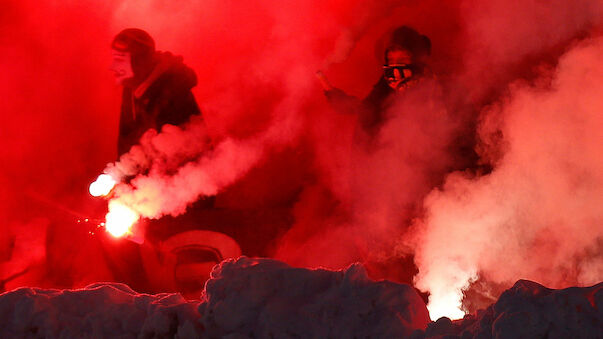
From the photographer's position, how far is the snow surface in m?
2.39

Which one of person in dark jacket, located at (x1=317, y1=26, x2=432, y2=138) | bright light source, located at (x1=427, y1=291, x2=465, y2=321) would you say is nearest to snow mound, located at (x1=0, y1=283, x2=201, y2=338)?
bright light source, located at (x1=427, y1=291, x2=465, y2=321)

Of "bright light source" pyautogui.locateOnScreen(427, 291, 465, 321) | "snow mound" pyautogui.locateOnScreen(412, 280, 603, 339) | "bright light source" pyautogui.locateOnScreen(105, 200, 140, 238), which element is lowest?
"snow mound" pyautogui.locateOnScreen(412, 280, 603, 339)

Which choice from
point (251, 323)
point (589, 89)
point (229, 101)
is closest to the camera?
point (251, 323)

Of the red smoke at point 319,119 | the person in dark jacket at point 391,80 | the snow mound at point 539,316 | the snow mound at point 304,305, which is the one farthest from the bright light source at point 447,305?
the snow mound at point 539,316

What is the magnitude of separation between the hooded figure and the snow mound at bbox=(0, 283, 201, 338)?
349 centimetres

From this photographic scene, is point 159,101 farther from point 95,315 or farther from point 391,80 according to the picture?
point 95,315

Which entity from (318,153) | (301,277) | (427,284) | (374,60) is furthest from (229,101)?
(301,277)

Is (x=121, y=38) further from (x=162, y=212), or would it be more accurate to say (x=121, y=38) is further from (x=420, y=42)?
(x=420, y=42)

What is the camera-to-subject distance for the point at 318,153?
638cm

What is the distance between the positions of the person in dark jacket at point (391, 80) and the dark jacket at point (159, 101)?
4.97 feet

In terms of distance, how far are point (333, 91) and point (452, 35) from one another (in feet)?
4.19

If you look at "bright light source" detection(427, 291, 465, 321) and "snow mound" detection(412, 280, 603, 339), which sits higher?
"bright light source" detection(427, 291, 465, 321)

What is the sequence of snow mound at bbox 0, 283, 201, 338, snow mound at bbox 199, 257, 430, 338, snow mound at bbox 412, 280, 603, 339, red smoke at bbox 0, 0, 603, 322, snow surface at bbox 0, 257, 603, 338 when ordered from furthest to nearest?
red smoke at bbox 0, 0, 603, 322 < snow mound at bbox 0, 283, 201, 338 < snow mound at bbox 199, 257, 430, 338 < snow surface at bbox 0, 257, 603, 338 < snow mound at bbox 412, 280, 603, 339

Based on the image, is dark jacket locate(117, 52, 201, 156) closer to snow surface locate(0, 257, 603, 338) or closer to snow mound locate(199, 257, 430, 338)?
snow surface locate(0, 257, 603, 338)
